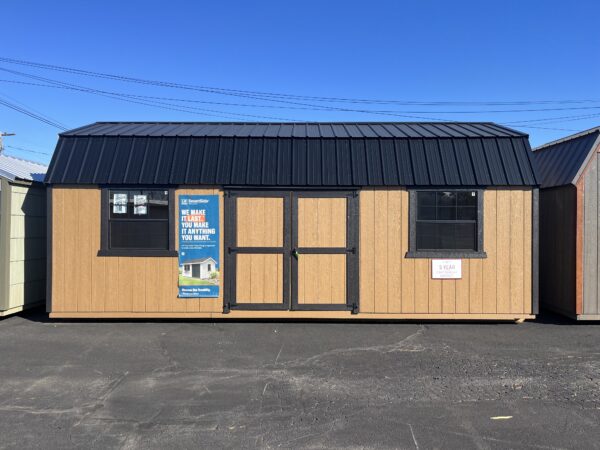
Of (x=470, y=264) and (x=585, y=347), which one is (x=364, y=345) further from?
(x=585, y=347)

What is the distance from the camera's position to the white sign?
792cm

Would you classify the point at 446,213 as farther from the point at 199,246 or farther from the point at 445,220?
the point at 199,246

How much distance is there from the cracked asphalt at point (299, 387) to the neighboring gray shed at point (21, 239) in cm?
93

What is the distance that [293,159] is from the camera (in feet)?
26.8

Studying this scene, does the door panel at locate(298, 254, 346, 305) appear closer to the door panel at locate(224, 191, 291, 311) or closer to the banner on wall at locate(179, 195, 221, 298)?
the door panel at locate(224, 191, 291, 311)

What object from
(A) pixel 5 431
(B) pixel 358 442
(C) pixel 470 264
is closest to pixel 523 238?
(C) pixel 470 264

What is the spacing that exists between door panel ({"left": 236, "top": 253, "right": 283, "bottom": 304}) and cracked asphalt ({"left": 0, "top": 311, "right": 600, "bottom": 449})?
2.02 ft

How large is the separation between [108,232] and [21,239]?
6.47ft

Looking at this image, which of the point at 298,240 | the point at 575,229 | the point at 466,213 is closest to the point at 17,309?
the point at 298,240

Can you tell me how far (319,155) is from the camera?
27.0ft

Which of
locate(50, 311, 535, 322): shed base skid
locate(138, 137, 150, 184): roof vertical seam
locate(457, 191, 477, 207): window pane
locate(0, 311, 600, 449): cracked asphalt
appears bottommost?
locate(0, 311, 600, 449): cracked asphalt

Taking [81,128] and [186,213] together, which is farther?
[81,128]

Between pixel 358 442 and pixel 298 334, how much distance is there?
3641mm

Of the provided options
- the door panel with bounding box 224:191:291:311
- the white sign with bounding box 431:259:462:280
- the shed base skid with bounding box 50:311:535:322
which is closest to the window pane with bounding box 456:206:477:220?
the white sign with bounding box 431:259:462:280
